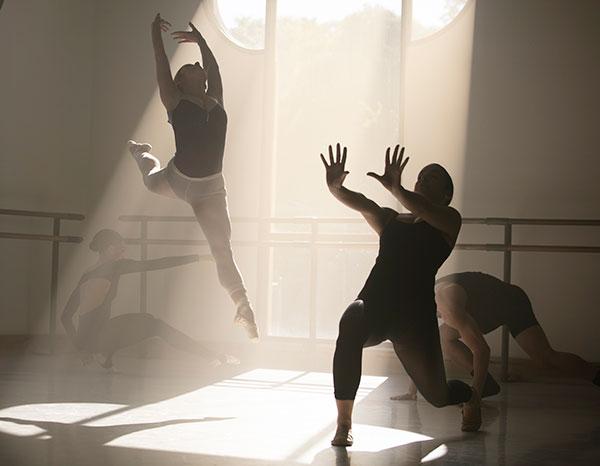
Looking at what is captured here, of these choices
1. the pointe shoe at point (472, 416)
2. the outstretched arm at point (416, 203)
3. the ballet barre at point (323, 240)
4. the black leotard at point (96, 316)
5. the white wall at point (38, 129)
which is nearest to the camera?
the outstretched arm at point (416, 203)

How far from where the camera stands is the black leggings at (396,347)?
10.6 ft

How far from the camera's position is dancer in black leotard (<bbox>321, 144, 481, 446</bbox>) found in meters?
3.26

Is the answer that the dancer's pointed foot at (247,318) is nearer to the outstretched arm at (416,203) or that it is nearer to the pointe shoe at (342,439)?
the pointe shoe at (342,439)

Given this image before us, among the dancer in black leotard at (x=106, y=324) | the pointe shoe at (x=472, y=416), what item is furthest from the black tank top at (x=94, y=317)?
the pointe shoe at (x=472, y=416)

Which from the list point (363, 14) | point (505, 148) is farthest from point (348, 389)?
point (363, 14)

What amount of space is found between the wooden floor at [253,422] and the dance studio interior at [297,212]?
3 centimetres

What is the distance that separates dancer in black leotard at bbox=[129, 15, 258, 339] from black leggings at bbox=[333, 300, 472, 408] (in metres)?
0.42

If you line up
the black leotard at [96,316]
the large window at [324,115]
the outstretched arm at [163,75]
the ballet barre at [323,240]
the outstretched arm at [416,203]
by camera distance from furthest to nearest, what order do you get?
the large window at [324,115], the ballet barre at [323,240], the black leotard at [96,316], the outstretched arm at [163,75], the outstretched arm at [416,203]

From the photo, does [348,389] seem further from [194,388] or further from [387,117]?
[387,117]

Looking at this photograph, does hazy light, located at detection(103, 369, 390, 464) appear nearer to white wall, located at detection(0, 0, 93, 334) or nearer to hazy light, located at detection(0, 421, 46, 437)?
hazy light, located at detection(0, 421, 46, 437)

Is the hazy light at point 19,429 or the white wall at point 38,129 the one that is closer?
the hazy light at point 19,429

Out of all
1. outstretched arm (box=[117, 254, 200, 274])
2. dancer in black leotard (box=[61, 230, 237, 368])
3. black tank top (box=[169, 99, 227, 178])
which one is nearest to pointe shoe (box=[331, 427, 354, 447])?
black tank top (box=[169, 99, 227, 178])

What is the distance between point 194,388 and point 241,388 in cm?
27

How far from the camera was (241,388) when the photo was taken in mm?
5242
